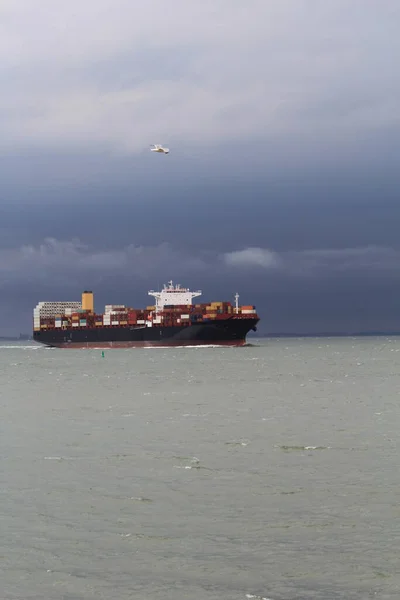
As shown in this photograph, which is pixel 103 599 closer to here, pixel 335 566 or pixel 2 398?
pixel 335 566

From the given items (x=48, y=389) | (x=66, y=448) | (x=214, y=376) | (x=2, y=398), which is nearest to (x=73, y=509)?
(x=66, y=448)

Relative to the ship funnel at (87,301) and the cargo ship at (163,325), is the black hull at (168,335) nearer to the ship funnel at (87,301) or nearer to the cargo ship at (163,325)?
the cargo ship at (163,325)

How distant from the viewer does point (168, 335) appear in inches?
5733

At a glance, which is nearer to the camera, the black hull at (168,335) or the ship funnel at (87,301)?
the black hull at (168,335)

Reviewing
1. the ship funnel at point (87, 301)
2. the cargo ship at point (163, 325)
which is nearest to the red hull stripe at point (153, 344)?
the cargo ship at point (163, 325)

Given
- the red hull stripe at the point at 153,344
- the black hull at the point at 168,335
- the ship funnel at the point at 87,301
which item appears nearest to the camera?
the black hull at the point at 168,335

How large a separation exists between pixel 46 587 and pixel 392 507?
24.0 feet

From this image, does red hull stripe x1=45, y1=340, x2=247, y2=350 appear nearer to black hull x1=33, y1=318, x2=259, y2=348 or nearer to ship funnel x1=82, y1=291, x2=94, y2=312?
black hull x1=33, y1=318, x2=259, y2=348

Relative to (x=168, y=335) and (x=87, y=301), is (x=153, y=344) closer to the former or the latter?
(x=168, y=335)

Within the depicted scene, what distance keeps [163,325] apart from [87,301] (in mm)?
44519

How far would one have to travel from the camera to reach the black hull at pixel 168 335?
14212cm

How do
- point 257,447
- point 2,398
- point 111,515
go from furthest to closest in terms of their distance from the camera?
point 2,398
point 257,447
point 111,515

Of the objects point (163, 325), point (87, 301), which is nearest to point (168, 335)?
point (163, 325)

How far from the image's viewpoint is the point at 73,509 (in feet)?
51.9
